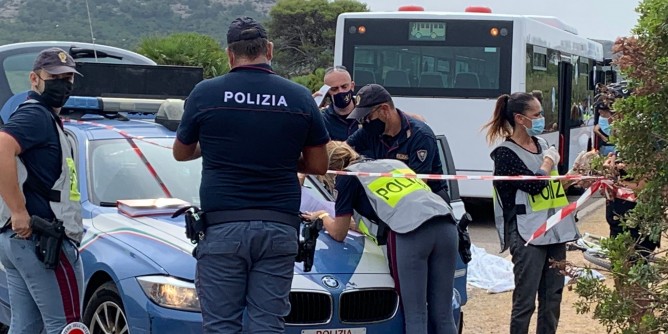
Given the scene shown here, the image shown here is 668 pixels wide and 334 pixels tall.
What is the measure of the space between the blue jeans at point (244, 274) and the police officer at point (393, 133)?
1585 millimetres

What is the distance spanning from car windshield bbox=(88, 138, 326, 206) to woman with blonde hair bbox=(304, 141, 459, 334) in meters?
1.25

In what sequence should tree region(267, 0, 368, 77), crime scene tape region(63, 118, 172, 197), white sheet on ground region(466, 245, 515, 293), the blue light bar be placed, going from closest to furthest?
crime scene tape region(63, 118, 172, 197) → the blue light bar → white sheet on ground region(466, 245, 515, 293) → tree region(267, 0, 368, 77)

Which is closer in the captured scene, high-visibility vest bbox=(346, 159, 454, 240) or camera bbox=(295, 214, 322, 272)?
camera bbox=(295, 214, 322, 272)

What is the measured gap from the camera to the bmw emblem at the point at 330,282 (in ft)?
17.7

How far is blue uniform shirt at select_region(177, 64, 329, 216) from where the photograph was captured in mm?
4383

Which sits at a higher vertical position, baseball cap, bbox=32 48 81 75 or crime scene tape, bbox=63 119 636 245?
baseball cap, bbox=32 48 81 75

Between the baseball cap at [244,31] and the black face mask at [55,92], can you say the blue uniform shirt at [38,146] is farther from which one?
the baseball cap at [244,31]

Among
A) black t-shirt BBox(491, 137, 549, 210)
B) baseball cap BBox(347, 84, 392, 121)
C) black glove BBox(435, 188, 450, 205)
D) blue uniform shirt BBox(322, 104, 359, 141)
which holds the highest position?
baseball cap BBox(347, 84, 392, 121)

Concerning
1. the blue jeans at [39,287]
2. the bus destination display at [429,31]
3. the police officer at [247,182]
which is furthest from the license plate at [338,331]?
the bus destination display at [429,31]

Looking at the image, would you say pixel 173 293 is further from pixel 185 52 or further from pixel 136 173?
pixel 185 52

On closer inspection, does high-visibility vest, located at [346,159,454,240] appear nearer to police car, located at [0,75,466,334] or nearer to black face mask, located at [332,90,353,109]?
police car, located at [0,75,466,334]

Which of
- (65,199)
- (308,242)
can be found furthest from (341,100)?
(65,199)

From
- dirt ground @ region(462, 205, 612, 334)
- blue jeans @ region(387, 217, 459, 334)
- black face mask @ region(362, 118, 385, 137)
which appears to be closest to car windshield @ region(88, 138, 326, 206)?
black face mask @ region(362, 118, 385, 137)

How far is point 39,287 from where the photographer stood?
506 cm
